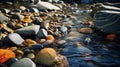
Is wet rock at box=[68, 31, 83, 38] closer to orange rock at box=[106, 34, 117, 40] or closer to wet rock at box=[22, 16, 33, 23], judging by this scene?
orange rock at box=[106, 34, 117, 40]

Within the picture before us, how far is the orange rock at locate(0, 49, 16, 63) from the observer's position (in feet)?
22.4

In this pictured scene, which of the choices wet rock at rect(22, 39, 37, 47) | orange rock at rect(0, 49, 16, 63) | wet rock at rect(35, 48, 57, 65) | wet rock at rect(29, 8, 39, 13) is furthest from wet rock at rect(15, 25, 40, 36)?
wet rock at rect(29, 8, 39, 13)

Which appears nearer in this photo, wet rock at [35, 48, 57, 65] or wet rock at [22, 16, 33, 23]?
wet rock at [35, 48, 57, 65]

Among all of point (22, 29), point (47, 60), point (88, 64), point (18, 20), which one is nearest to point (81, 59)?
point (88, 64)

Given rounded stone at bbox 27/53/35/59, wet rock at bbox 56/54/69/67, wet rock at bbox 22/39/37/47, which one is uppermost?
rounded stone at bbox 27/53/35/59

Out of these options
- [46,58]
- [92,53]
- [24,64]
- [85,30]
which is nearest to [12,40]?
[46,58]

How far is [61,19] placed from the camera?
481 inches

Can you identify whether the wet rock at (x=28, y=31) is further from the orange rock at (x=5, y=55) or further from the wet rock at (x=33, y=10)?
the wet rock at (x=33, y=10)

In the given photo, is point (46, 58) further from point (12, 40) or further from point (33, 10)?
point (33, 10)

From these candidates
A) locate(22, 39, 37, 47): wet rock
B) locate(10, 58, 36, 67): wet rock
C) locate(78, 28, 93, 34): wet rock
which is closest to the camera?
locate(10, 58, 36, 67): wet rock

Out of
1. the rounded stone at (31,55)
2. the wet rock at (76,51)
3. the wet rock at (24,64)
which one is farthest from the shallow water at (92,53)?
the wet rock at (24,64)

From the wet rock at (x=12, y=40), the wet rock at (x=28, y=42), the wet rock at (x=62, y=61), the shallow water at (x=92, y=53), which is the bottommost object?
the shallow water at (x=92, y=53)

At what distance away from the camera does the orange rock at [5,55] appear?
6832 millimetres

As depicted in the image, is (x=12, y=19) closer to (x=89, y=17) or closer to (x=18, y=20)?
(x=18, y=20)
